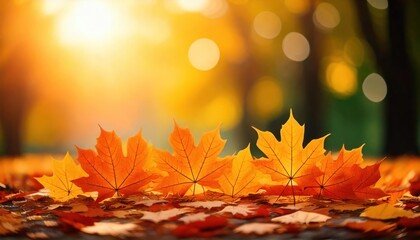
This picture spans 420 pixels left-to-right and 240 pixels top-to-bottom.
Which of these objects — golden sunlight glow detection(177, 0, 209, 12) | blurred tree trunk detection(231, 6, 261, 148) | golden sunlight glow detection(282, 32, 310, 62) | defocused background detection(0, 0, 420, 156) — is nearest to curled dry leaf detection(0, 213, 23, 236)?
defocused background detection(0, 0, 420, 156)

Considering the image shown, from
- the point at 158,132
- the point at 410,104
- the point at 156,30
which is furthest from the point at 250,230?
the point at 158,132

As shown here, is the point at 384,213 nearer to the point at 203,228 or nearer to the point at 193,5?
the point at 203,228

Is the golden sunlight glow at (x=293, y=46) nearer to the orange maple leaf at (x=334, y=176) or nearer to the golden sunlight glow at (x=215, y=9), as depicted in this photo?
the golden sunlight glow at (x=215, y=9)

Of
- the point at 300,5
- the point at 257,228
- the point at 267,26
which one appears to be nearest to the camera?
the point at 257,228

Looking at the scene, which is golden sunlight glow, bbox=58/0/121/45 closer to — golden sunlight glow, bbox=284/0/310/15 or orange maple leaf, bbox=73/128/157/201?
golden sunlight glow, bbox=284/0/310/15

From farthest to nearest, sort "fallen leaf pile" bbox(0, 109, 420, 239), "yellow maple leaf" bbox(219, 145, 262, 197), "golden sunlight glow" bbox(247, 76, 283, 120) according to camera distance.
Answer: "golden sunlight glow" bbox(247, 76, 283, 120), "yellow maple leaf" bbox(219, 145, 262, 197), "fallen leaf pile" bbox(0, 109, 420, 239)

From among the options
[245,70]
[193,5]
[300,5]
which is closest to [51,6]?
[193,5]
